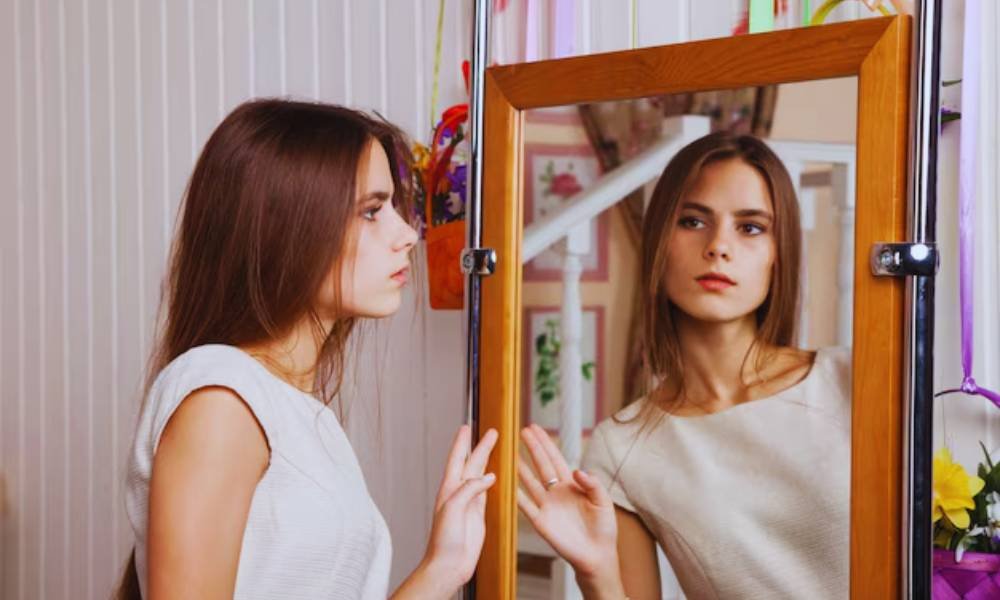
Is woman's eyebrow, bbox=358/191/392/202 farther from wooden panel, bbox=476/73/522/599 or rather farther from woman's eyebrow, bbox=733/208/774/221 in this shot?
woman's eyebrow, bbox=733/208/774/221

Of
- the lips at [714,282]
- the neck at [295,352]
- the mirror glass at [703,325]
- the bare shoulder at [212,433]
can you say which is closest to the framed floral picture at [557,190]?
the mirror glass at [703,325]

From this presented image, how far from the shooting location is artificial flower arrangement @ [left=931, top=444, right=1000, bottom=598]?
1.15m

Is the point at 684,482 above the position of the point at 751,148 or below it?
below

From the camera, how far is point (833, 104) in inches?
43.3

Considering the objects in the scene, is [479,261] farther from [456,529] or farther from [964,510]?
[964,510]

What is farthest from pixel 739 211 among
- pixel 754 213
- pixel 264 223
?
pixel 264 223

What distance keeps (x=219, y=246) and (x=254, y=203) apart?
0.20 ft

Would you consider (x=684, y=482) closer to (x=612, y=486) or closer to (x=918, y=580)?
(x=612, y=486)

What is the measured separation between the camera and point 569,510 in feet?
4.19

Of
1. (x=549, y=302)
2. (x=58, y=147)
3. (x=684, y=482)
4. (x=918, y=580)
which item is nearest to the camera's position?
(x=918, y=580)

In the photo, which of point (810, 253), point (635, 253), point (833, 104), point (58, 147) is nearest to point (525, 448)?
point (635, 253)

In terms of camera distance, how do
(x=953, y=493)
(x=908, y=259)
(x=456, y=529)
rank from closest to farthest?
(x=908, y=259) → (x=953, y=493) → (x=456, y=529)

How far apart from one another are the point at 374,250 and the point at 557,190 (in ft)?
0.67

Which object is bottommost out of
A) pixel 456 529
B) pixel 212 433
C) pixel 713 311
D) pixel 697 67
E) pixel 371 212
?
pixel 456 529
